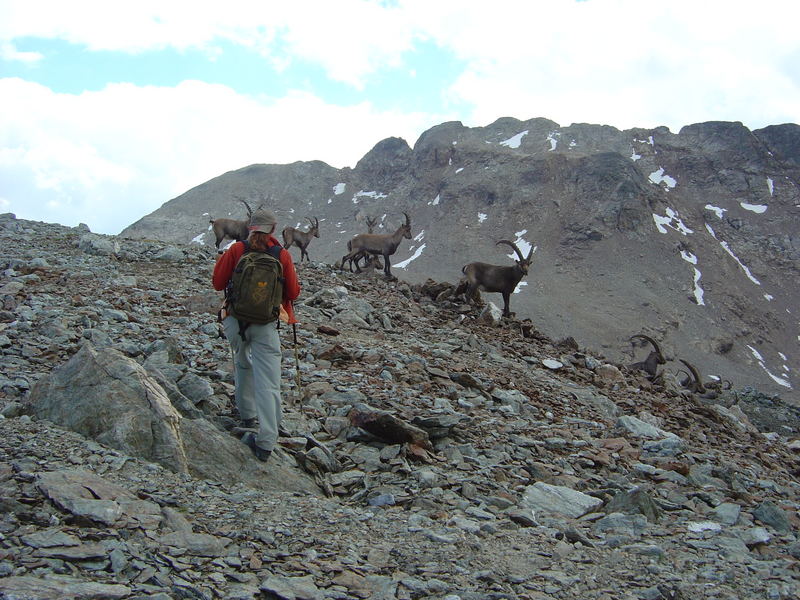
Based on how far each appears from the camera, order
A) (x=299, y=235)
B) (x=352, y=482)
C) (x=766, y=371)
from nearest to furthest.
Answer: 1. (x=352, y=482)
2. (x=299, y=235)
3. (x=766, y=371)

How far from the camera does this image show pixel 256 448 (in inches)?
209

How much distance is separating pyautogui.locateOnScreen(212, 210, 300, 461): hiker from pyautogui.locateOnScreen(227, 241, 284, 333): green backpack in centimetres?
3

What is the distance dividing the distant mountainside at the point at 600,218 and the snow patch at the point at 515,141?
0.36m

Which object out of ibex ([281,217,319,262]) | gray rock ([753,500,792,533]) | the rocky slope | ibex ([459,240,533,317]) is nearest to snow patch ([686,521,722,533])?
the rocky slope

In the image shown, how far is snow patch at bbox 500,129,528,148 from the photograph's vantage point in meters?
114

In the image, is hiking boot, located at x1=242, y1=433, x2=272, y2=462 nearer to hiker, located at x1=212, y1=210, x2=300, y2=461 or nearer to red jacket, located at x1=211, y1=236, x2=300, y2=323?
hiker, located at x1=212, y1=210, x2=300, y2=461

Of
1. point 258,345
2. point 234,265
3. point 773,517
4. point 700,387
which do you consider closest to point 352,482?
point 258,345

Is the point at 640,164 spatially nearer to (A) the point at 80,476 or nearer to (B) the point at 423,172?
(B) the point at 423,172

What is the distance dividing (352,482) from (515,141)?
381 feet

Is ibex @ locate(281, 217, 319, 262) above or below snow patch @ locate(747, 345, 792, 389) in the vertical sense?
above

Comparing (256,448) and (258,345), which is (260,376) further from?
(256,448)

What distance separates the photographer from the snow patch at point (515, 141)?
375 ft

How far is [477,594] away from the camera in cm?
356

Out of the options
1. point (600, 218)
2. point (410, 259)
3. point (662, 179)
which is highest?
point (662, 179)
